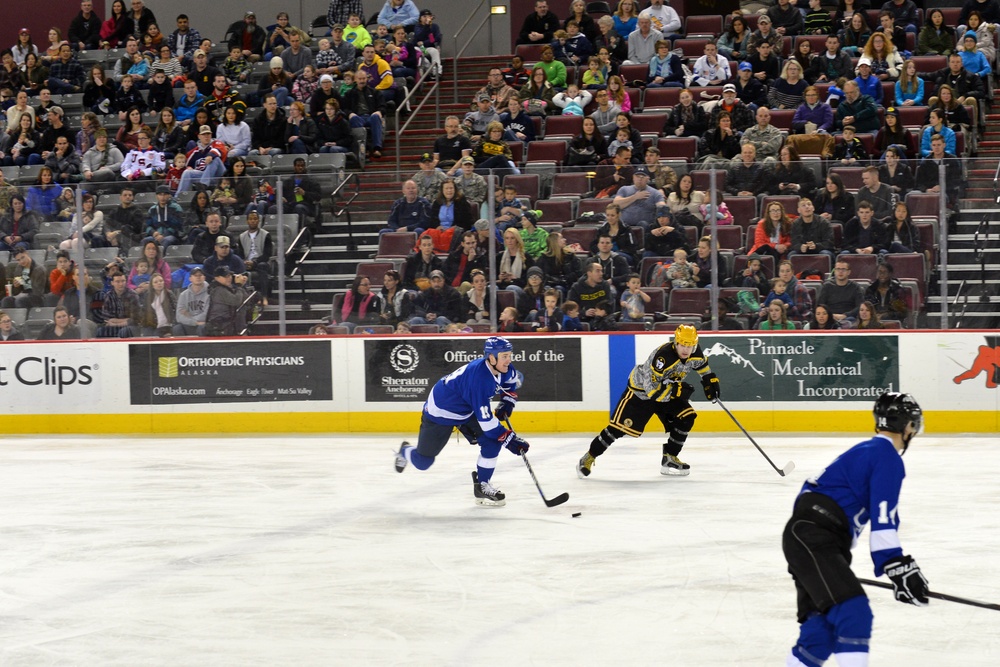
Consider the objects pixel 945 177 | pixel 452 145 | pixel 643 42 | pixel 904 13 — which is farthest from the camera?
pixel 643 42

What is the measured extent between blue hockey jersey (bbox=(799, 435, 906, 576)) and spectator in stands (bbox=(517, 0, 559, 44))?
14237mm

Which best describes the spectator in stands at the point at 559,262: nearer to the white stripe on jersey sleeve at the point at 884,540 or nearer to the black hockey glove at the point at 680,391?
the black hockey glove at the point at 680,391

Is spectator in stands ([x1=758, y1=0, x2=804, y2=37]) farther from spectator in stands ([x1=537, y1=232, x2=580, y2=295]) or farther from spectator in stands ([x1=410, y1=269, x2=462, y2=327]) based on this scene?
spectator in stands ([x1=410, y1=269, x2=462, y2=327])

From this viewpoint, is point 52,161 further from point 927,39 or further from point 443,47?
point 927,39

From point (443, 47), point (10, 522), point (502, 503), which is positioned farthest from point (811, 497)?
point (443, 47)

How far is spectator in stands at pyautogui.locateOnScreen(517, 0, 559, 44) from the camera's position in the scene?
1772 centimetres

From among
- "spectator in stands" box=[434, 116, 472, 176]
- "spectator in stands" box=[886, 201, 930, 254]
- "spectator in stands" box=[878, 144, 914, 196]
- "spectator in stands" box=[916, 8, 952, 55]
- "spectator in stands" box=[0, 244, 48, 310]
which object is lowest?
"spectator in stands" box=[0, 244, 48, 310]

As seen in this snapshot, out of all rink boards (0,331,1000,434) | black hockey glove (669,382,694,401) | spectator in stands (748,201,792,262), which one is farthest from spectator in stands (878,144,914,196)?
black hockey glove (669,382,694,401)

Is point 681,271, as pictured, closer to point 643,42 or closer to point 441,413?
point 441,413

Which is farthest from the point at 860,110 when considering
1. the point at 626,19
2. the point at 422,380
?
the point at 422,380

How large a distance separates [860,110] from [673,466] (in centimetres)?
603

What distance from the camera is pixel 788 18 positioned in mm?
16359

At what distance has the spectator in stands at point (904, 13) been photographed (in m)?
15.9

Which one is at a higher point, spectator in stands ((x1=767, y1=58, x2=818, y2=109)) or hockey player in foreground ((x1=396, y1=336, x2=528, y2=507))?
spectator in stands ((x1=767, y1=58, x2=818, y2=109))
